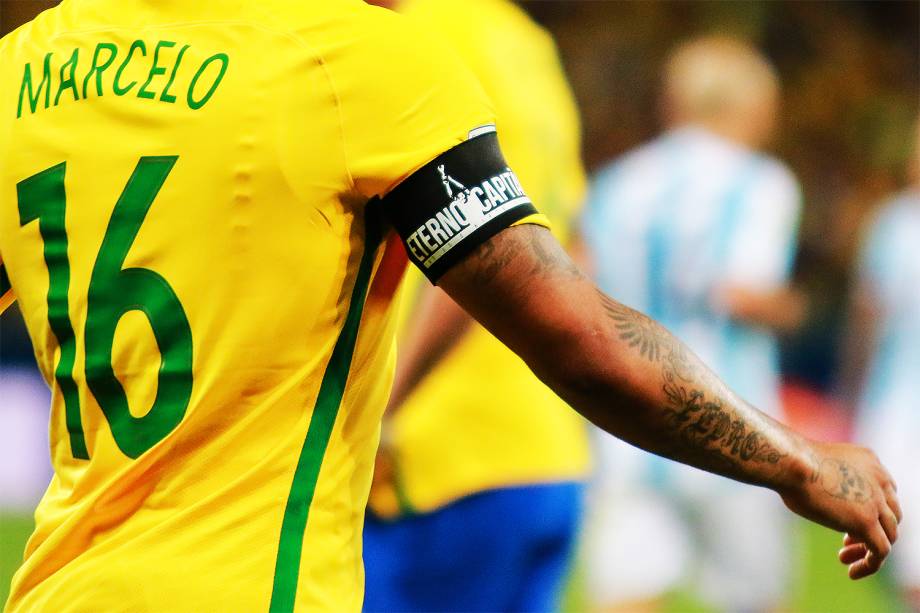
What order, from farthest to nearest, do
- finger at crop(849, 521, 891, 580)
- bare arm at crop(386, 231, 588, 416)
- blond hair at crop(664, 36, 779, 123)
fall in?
blond hair at crop(664, 36, 779, 123) < bare arm at crop(386, 231, 588, 416) < finger at crop(849, 521, 891, 580)

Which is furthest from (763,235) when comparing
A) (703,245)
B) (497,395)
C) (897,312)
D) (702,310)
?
(497,395)

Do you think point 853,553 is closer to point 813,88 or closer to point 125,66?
point 125,66

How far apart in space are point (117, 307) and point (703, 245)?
403 cm

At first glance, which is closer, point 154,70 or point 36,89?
point 154,70

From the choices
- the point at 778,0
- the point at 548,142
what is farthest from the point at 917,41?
the point at 548,142

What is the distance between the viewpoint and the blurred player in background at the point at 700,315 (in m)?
5.66

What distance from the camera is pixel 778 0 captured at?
14.6 metres

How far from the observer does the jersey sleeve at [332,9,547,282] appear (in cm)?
182

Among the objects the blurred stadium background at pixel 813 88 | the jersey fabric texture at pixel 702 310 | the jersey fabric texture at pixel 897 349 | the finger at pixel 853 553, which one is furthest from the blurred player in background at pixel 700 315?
the blurred stadium background at pixel 813 88

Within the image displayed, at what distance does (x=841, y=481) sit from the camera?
202cm

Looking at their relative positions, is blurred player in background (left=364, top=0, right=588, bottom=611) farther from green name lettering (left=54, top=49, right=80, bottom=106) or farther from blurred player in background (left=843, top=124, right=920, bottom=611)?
blurred player in background (left=843, top=124, right=920, bottom=611)

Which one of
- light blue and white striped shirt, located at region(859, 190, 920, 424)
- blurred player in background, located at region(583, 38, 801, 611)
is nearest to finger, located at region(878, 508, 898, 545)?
blurred player in background, located at region(583, 38, 801, 611)

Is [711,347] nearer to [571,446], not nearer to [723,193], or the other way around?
[723,193]

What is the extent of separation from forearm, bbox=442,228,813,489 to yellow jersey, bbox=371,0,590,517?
5.57 ft
